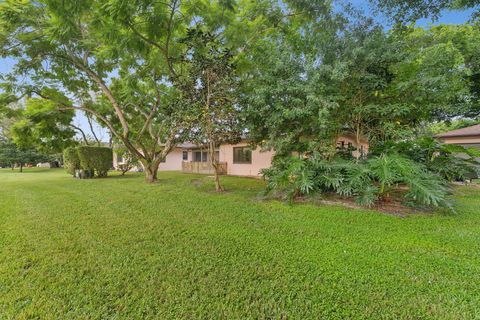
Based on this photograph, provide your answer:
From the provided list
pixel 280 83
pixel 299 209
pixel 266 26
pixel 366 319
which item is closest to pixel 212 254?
pixel 366 319

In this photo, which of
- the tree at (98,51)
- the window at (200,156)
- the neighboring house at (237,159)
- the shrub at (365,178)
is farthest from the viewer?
the window at (200,156)

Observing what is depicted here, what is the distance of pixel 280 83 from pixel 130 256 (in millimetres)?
5231

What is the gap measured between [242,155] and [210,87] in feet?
25.7

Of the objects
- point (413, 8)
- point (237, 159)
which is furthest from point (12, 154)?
point (413, 8)

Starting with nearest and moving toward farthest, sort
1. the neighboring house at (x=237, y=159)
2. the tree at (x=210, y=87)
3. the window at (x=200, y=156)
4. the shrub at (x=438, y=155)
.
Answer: the shrub at (x=438, y=155) → the tree at (x=210, y=87) → the neighboring house at (x=237, y=159) → the window at (x=200, y=156)

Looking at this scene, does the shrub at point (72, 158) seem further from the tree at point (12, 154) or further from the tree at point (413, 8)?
the tree at point (413, 8)

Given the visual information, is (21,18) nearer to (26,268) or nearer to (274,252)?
(26,268)

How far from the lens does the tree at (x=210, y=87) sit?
662cm

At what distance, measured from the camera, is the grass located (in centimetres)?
211

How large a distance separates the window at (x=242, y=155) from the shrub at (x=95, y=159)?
818 centimetres

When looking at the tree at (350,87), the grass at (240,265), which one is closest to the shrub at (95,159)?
the grass at (240,265)

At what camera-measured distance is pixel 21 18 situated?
672 cm

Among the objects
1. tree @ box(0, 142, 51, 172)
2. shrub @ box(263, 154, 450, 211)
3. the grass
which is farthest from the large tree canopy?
tree @ box(0, 142, 51, 172)

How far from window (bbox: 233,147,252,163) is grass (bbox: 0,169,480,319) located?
8898 millimetres
